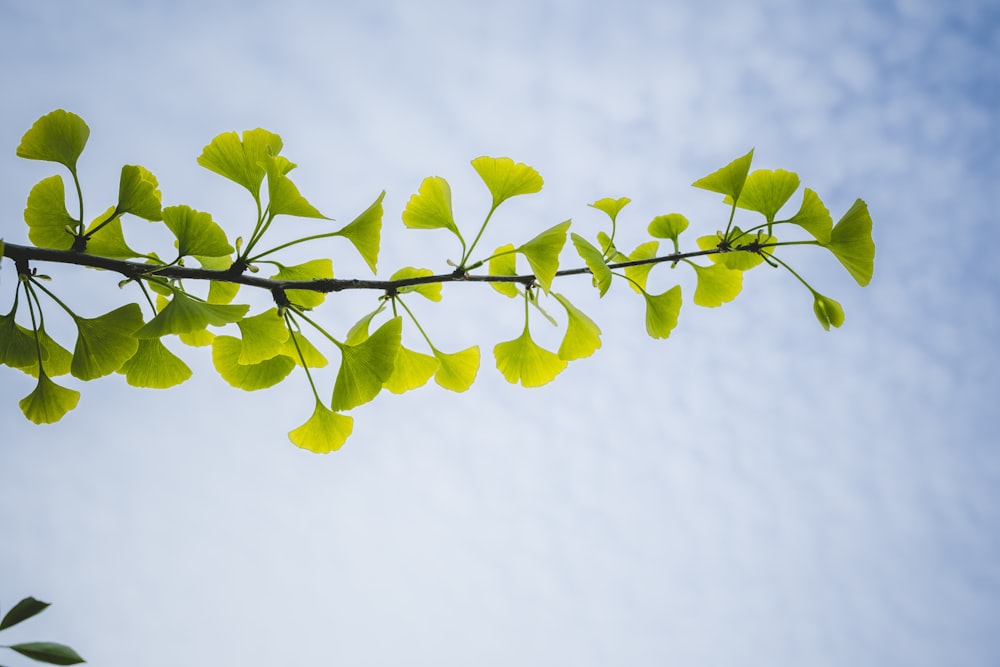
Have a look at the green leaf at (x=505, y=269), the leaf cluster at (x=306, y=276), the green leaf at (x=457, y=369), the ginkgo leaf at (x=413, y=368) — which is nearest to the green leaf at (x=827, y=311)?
the leaf cluster at (x=306, y=276)

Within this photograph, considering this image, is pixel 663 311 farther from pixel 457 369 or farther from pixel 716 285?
pixel 457 369

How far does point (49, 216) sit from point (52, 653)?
2.59 ft

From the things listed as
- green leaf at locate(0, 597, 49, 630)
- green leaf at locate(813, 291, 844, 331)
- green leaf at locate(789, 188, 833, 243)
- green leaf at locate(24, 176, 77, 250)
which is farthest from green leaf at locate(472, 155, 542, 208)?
green leaf at locate(0, 597, 49, 630)

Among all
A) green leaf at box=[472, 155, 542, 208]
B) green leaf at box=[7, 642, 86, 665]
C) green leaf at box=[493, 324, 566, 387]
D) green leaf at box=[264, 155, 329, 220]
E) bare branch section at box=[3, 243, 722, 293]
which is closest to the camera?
green leaf at box=[7, 642, 86, 665]

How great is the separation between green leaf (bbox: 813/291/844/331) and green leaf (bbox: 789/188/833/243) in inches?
5.8

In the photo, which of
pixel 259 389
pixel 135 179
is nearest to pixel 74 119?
pixel 135 179

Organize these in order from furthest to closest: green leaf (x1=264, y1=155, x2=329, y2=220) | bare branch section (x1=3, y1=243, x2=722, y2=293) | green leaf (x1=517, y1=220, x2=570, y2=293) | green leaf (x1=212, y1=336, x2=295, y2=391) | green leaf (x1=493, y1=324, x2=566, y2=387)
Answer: green leaf (x1=493, y1=324, x2=566, y2=387), green leaf (x1=212, y1=336, x2=295, y2=391), green leaf (x1=517, y1=220, x2=570, y2=293), green leaf (x1=264, y1=155, x2=329, y2=220), bare branch section (x1=3, y1=243, x2=722, y2=293)

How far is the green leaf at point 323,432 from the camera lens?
1559mm

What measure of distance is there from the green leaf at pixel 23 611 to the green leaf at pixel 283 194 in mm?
774

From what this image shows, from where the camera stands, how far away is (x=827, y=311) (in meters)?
1.66

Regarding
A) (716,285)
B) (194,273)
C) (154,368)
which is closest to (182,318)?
(194,273)

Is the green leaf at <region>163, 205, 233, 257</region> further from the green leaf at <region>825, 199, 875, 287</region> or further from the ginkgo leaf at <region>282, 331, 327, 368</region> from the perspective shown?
the green leaf at <region>825, 199, 875, 287</region>

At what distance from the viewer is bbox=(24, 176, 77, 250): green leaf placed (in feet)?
4.04

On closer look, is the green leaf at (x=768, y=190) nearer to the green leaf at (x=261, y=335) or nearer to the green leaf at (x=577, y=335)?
the green leaf at (x=577, y=335)
